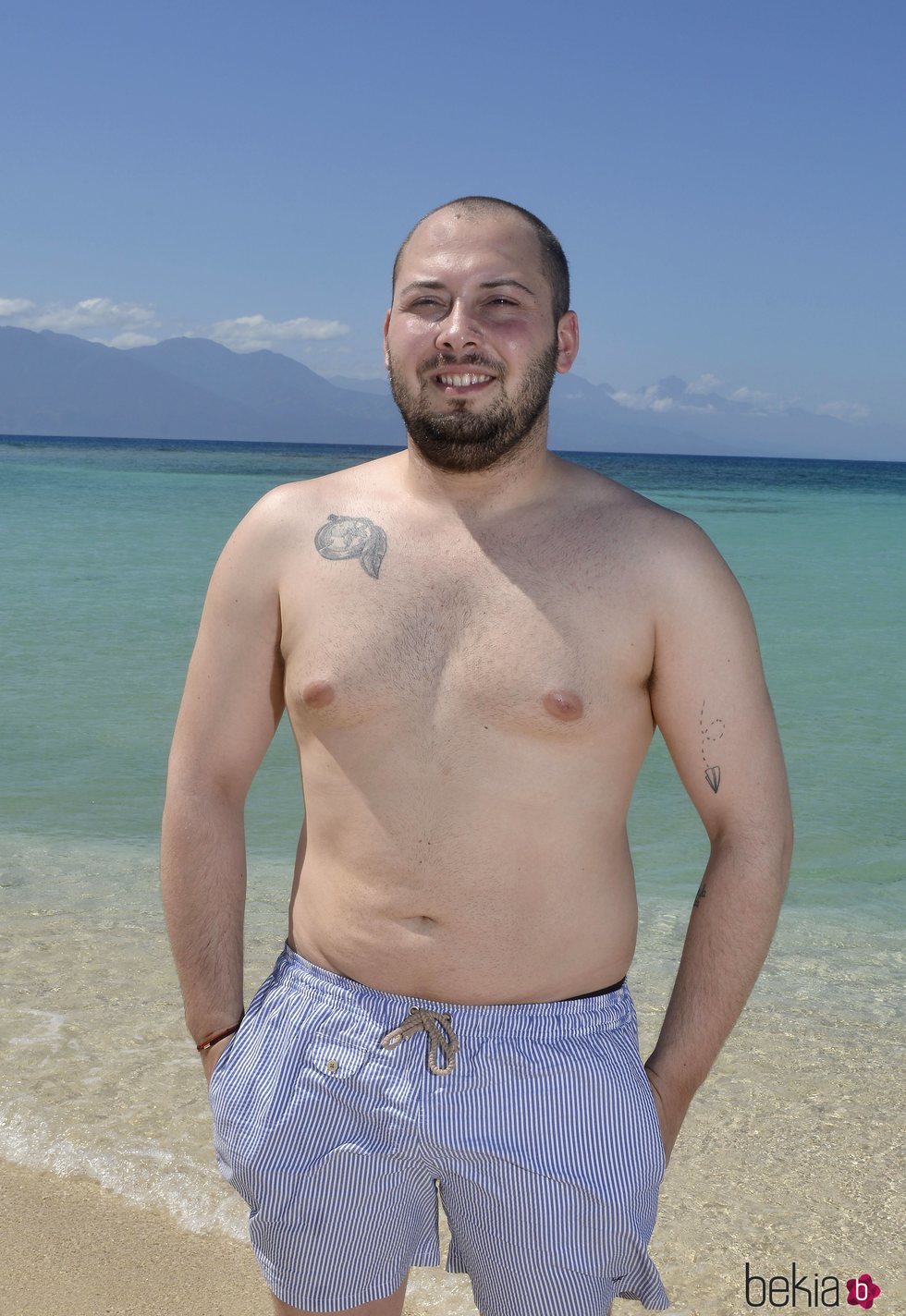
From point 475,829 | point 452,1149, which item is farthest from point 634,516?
point 452,1149

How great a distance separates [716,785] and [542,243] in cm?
89

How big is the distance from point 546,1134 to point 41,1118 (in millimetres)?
1801

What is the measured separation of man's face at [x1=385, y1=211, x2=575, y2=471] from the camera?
1.80m

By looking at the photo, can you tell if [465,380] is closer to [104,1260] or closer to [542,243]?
[542,243]

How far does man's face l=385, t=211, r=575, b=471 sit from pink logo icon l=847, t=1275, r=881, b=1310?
187 cm

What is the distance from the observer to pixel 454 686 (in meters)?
1.76

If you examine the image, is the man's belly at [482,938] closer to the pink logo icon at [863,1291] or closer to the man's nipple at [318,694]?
the man's nipple at [318,694]

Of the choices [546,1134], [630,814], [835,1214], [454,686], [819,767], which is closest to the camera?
[546,1134]

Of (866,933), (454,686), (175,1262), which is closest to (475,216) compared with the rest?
(454,686)

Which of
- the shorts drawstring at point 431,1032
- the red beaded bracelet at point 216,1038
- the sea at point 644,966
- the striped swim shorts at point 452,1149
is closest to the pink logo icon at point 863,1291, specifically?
the sea at point 644,966

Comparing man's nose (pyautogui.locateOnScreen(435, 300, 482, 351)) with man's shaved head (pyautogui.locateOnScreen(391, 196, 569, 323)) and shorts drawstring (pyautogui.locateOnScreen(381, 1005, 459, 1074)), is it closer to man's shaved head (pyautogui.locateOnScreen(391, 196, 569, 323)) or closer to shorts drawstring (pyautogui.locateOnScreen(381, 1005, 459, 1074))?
man's shaved head (pyautogui.locateOnScreen(391, 196, 569, 323))

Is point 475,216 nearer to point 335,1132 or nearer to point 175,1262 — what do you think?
point 335,1132

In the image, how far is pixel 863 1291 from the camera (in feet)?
8.11

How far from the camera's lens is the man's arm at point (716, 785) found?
1.71 m
